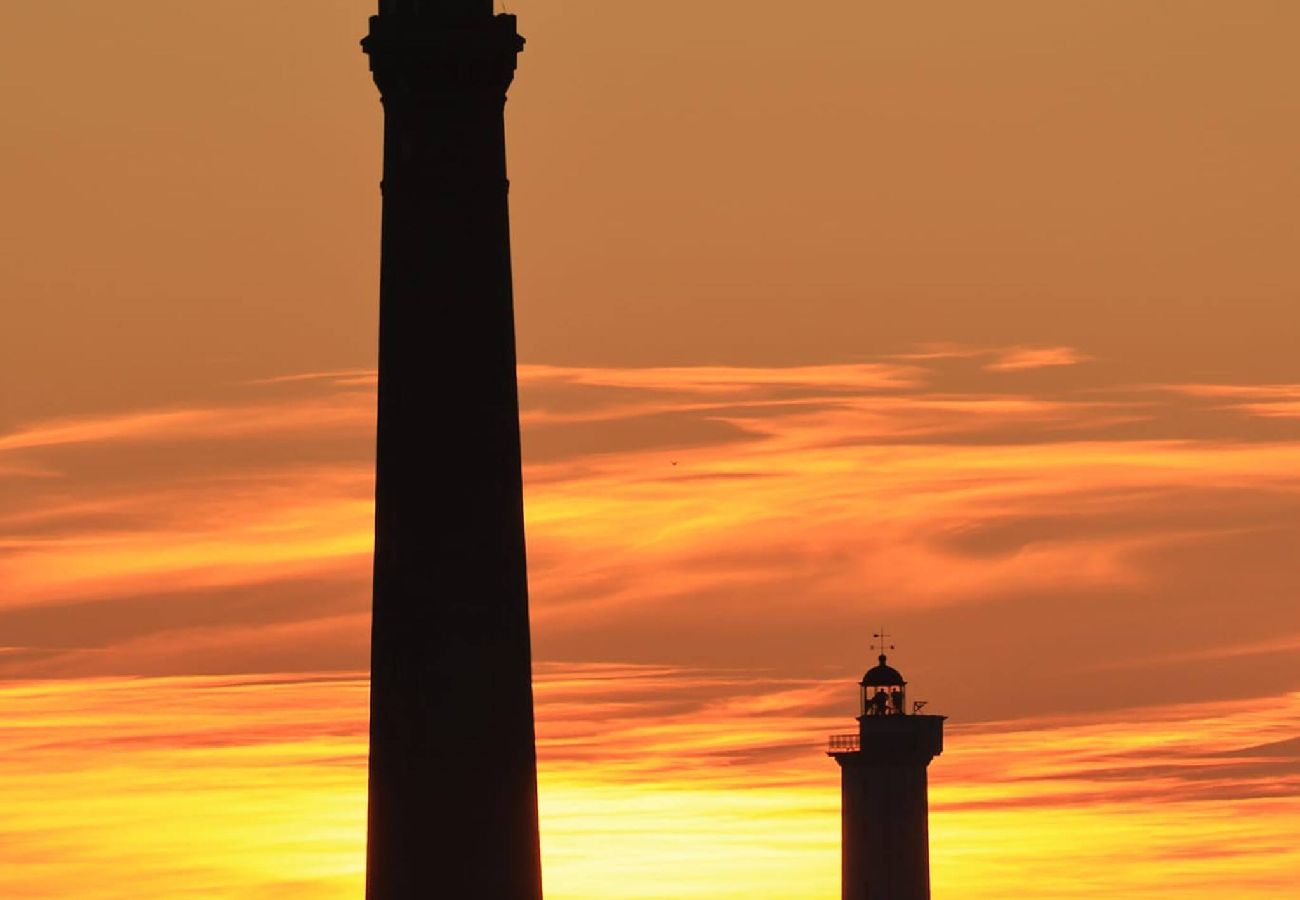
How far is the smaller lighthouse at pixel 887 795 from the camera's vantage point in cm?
11088

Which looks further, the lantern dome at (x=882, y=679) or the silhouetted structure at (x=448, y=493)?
the lantern dome at (x=882, y=679)

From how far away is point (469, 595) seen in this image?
67250 millimetres

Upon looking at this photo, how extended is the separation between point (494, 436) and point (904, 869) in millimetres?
45452

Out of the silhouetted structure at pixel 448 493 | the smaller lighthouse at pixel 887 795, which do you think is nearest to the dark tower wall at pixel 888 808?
the smaller lighthouse at pixel 887 795

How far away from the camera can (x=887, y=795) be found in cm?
11281

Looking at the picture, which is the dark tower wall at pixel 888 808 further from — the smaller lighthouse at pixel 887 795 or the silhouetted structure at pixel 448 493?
the silhouetted structure at pixel 448 493

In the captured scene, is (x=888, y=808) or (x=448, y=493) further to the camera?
(x=888, y=808)

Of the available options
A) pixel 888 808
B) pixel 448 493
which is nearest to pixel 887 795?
pixel 888 808

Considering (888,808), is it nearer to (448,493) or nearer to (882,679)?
(882,679)

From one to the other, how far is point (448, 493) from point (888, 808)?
47043mm

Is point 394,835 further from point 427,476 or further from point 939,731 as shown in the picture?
point 939,731

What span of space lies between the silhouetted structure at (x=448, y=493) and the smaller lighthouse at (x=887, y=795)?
1756 inches

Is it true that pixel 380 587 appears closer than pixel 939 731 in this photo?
Yes

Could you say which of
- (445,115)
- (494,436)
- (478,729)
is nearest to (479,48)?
(445,115)
